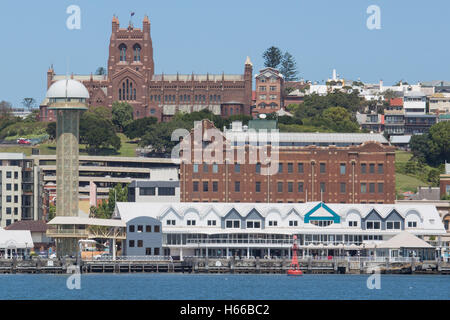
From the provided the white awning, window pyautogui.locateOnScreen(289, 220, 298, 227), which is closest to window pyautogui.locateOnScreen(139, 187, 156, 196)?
the white awning

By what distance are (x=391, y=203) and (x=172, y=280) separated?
4636cm

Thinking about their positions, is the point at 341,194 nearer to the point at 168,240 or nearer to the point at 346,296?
the point at 168,240

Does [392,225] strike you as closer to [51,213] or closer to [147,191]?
[147,191]

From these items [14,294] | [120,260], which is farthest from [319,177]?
[14,294]

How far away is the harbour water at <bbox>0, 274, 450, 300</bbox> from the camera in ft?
284

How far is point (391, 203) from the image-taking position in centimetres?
14075

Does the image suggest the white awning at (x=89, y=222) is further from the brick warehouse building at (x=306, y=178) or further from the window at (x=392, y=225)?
the window at (x=392, y=225)

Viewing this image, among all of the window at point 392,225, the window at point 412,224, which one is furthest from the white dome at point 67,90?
the window at point 412,224

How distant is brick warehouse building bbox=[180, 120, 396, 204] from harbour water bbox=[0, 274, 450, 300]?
96.5 feet

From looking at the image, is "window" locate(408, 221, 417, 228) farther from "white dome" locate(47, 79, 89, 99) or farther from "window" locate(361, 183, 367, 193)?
"white dome" locate(47, 79, 89, 99)

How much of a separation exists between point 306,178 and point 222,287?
157ft

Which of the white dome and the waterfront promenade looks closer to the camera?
the waterfront promenade

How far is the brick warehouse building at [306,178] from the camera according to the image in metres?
139

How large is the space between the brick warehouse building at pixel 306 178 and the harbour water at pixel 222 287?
96.5 feet
